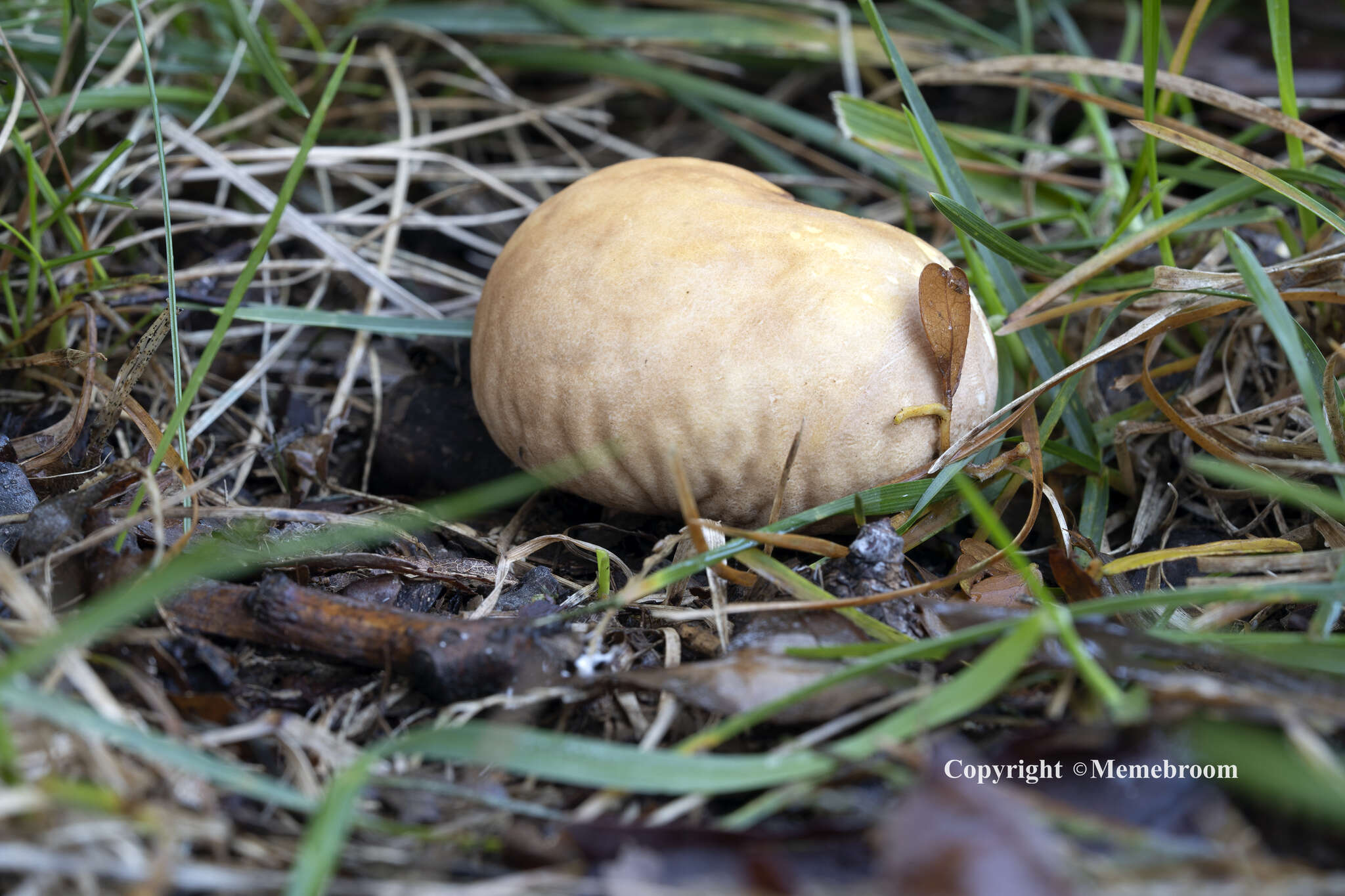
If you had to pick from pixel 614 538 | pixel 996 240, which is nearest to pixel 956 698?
pixel 614 538

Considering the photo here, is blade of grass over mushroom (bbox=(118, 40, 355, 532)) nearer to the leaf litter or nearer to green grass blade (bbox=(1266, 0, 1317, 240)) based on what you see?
the leaf litter

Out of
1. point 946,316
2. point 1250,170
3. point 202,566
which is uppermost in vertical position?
point 1250,170

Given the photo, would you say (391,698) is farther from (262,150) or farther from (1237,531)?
(262,150)

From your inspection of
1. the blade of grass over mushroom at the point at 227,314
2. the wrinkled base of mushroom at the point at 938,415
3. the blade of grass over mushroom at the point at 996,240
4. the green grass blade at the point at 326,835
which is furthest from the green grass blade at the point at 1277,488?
the blade of grass over mushroom at the point at 227,314

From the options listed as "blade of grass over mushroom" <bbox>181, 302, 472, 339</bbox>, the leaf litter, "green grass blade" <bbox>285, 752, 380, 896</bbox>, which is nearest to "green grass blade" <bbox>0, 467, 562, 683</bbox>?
the leaf litter

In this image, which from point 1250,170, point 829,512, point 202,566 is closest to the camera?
point 202,566

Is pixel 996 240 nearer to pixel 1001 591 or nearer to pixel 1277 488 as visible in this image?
pixel 1001 591

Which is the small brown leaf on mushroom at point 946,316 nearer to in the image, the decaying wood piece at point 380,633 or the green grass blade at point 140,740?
the decaying wood piece at point 380,633
